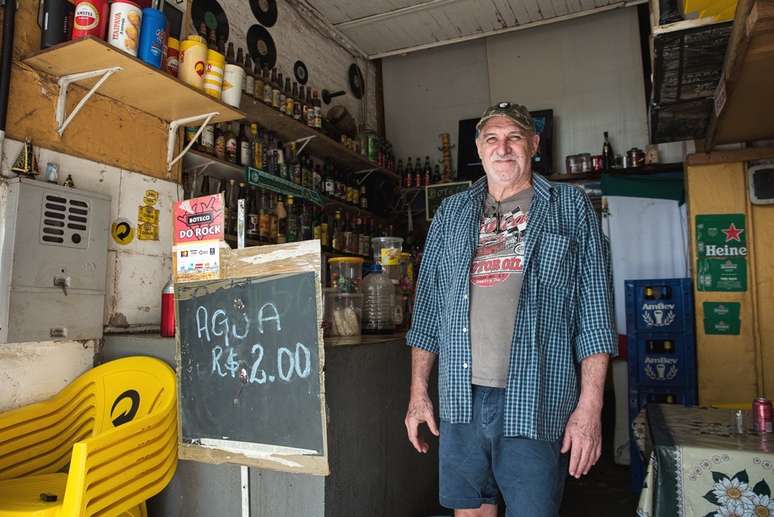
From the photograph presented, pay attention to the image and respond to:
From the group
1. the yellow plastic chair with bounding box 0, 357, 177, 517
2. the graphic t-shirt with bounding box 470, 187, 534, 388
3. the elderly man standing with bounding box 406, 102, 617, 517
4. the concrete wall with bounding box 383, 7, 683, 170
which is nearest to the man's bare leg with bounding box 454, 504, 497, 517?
the elderly man standing with bounding box 406, 102, 617, 517

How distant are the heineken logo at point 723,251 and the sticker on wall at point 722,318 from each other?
1.22ft

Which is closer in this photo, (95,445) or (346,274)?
(95,445)

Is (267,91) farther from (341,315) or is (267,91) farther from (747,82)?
(747,82)

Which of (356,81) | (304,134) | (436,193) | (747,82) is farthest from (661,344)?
(356,81)

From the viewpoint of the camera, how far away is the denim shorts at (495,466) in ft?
4.71

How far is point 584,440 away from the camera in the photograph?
1426mm

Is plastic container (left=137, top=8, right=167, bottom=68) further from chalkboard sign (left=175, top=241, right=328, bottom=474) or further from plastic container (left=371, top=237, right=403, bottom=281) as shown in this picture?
plastic container (left=371, top=237, right=403, bottom=281)

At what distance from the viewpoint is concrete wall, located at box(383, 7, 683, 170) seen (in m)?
5.11

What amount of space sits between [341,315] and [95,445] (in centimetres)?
121

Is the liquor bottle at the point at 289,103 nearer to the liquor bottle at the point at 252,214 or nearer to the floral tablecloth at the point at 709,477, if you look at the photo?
the liquor bottle at the point at 252,214

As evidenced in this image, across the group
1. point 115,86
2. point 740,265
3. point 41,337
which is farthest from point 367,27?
point 41,337

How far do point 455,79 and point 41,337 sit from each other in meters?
4.95

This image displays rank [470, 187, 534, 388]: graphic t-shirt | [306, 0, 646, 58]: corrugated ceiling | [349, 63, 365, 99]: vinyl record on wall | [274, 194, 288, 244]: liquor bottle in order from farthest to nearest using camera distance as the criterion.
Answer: [349, 63, 365, 99]: vinyl record on wall
[306, 0, 646, 58]: corrugated ceiling
[274, 194, 288, 244]: liquor bottle
[470, 187, 534, 388]: graphic t-shirt

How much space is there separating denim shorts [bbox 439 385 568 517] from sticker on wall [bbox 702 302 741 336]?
125 inches
